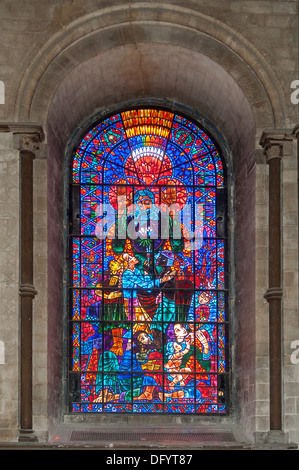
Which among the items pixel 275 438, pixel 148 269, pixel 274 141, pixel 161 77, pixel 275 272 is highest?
pixel 161 77

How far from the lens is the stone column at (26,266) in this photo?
49.1ft

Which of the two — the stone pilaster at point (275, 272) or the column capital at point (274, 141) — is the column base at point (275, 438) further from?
the column capital at point (274, 141)

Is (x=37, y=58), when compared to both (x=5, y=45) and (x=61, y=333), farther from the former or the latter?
(x=61, y=333)

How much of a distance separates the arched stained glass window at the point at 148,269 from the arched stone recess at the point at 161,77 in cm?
34

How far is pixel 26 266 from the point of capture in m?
15.4

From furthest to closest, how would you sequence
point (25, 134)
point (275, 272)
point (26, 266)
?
point (25, 134) < point (275, 272) < point (26, 266)

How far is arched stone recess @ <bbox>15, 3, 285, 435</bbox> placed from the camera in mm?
→ 16031

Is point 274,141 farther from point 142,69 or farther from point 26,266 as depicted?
point 26,266

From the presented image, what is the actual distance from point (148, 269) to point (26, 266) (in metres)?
2.68

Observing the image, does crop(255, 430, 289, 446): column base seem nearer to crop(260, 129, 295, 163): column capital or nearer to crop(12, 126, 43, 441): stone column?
crop(12, 126, 43, 441): stone column

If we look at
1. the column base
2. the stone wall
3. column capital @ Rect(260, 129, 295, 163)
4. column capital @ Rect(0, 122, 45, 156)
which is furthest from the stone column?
column capital @ Rect(260, 129, 295, 163)

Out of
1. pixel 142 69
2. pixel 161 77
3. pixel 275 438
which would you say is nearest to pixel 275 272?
pixel 275 438

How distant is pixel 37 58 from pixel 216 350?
5593mm

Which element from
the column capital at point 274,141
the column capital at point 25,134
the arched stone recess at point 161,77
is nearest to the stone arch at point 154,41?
the arched stone recess at point 161,77
